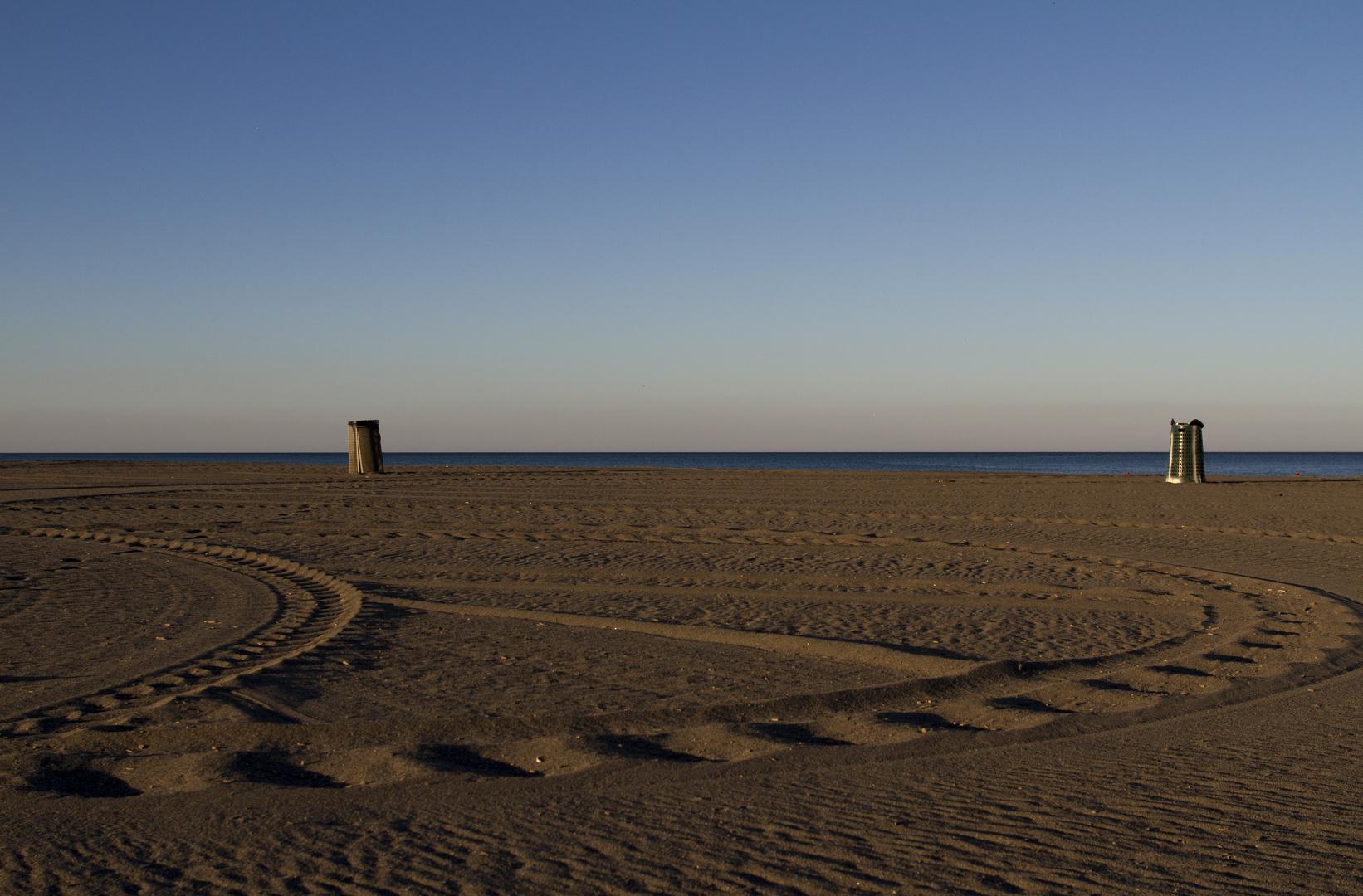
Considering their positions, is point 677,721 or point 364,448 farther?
point 364,448

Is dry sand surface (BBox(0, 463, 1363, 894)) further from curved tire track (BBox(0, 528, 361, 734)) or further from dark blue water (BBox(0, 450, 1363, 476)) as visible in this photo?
dark blue water (BBox(0, 450, 1363, 476))

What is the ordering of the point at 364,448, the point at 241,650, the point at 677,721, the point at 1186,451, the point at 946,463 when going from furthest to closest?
1. the point at 946,463
2. the point at 364,448
3. the point at 1186,451
4. the point at 241,650
5. the point at 677,721

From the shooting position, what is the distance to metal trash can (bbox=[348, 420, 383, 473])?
98.9 feet

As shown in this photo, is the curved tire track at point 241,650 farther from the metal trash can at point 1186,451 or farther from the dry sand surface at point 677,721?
the metal trash can at point 1186,451

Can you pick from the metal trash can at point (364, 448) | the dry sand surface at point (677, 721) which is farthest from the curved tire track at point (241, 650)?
the metal trash can at point (364, 448)

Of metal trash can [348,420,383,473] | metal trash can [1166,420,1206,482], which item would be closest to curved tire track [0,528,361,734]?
metal trash can [348,420,383,473]

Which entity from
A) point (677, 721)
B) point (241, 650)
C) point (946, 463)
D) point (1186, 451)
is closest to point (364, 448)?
point (1186, 451)

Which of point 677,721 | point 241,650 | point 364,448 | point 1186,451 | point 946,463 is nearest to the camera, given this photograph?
point 677,721

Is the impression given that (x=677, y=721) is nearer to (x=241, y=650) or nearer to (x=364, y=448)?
(x=241, y=650)

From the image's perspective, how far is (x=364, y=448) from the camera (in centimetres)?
3030

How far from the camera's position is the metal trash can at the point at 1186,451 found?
81.4ft

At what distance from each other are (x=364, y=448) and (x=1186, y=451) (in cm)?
2297

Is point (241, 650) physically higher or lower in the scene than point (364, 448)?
lower

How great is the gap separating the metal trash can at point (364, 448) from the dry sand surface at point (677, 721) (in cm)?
1837
